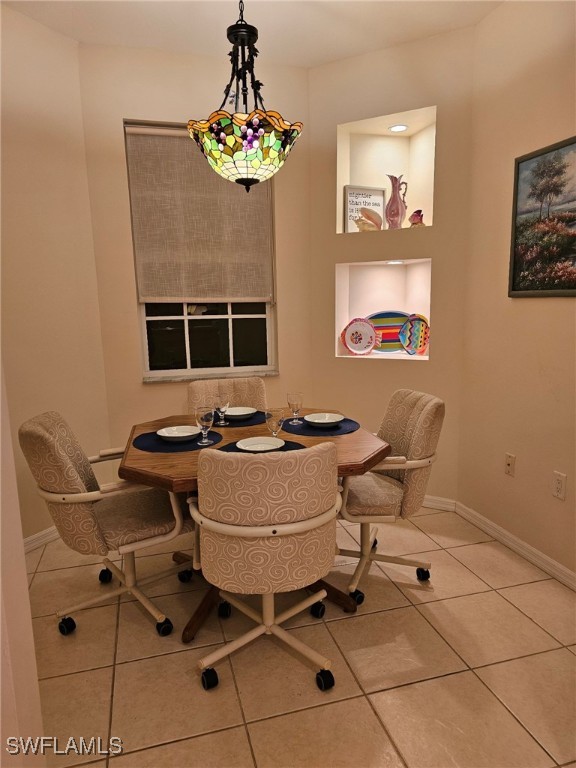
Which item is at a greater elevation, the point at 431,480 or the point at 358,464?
the point at 358,464

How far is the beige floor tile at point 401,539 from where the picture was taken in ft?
8.99

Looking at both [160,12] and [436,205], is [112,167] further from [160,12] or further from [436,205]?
[436,205]

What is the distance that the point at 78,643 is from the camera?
2.00 m

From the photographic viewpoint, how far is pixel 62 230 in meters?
2.88

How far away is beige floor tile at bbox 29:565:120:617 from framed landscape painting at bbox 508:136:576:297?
265 cm

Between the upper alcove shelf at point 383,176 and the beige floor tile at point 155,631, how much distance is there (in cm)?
259

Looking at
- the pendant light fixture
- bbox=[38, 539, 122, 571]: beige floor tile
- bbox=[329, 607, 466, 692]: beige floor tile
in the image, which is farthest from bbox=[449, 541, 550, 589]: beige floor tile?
the pendant light fixture

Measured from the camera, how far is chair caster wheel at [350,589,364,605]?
2229mm

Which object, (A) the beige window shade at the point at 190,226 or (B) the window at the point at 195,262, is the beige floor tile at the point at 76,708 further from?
(A) the beige window shade at the point at 190,226

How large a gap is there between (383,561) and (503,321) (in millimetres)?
1510

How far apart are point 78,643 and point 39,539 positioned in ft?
3.51

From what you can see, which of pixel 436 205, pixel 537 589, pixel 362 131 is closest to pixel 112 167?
pixel 362 131

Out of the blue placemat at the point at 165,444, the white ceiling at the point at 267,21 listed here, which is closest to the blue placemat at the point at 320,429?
the blue placemat at the point at 165,444

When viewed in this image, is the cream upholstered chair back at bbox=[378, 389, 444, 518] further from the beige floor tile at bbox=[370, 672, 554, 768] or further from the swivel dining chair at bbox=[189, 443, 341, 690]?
the beige floor tile at bbox=[370, 672, 554, 768]
